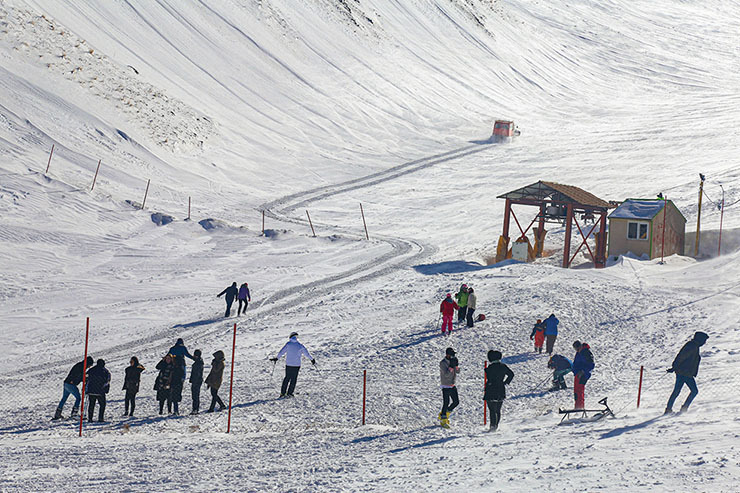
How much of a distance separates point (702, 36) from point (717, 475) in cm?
11546

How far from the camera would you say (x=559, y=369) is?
16.0m

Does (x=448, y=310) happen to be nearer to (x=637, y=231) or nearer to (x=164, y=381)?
(x=164, y=381)

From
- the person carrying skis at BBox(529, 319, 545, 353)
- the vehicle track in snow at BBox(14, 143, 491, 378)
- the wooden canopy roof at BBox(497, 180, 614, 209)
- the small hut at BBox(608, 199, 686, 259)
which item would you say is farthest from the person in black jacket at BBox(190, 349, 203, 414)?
the small hut at BBox(608, 199, 686, 259)

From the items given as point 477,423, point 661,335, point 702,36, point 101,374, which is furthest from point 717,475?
point 702,36

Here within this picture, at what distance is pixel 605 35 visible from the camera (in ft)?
356

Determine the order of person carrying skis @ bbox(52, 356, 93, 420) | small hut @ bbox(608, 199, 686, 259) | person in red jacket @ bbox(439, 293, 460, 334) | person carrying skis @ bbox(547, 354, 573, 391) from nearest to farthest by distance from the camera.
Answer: person carrying skis @ bbox(52, 356, 93, 420) < person carrying skis @ bbox(547, 354, 573, 391) < person in red jacket @ bbox(439, 293, 460, 334) < small hut @ bbox(608, 199, 686, 259)

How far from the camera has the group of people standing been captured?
13.6 meters

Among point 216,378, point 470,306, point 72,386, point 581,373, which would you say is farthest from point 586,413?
point 72,386

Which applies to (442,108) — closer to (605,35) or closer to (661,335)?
(605,35)

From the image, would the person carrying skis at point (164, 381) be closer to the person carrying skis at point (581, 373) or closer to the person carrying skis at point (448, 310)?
the person carrying skis at point (581, 373)

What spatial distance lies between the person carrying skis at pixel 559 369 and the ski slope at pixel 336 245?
1.41ft

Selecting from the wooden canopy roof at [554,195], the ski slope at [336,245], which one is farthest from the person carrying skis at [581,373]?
the wooden canopy roof at [554,195]

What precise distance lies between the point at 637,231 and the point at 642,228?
0.23 meters

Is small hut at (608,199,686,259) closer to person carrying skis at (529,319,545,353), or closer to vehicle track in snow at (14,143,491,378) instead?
vehicle track in snow at (14,143,491,378)
